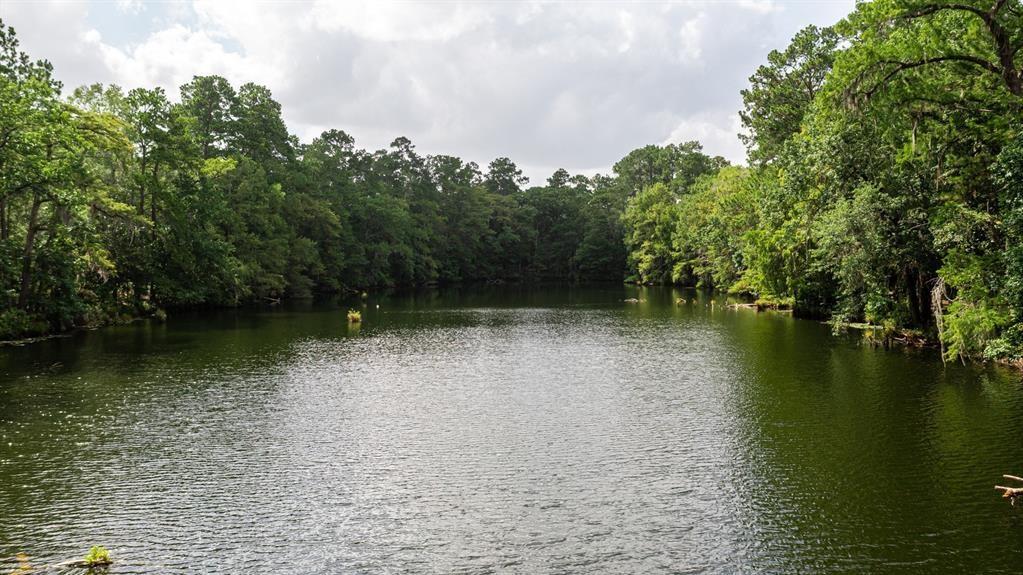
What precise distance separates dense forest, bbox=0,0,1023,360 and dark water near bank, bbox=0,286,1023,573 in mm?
4505

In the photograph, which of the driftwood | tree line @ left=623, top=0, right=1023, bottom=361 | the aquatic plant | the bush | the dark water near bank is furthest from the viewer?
the bush

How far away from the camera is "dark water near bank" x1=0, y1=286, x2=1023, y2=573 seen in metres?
10.5

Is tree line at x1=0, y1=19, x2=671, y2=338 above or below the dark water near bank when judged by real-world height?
above

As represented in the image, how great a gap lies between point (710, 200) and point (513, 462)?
2429 inches

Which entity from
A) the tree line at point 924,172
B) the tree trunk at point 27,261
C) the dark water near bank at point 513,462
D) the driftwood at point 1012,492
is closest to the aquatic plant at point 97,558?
the dark water near bank at point 513,462

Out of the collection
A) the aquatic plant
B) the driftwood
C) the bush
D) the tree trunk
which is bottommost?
the aquatic plant

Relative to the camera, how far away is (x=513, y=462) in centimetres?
1470

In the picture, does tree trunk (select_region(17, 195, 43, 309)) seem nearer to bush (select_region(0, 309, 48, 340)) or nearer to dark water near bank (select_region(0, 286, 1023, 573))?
bush (select_region(0, 309, 48, 340))

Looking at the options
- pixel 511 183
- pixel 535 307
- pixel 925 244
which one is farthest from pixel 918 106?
pixel 511 183

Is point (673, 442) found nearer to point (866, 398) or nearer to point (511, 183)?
point (866, 398)

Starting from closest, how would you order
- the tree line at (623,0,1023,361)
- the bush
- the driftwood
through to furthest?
the driftwood, the tree line at (623,0,1023,361), the bush

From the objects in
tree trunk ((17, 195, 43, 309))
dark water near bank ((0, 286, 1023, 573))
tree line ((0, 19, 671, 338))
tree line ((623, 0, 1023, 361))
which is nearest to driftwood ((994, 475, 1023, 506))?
dark water near bank ((0, 286, 1023, 573))

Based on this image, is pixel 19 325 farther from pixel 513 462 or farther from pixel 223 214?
pixel 513 462

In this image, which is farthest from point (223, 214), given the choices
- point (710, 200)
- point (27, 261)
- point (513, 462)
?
point (710, 200)
